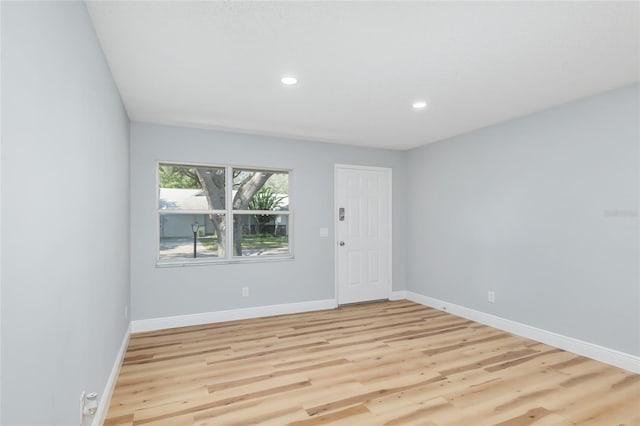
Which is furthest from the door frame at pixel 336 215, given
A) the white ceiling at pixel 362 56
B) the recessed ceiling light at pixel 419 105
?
the recessed ceiling light at pixel 419 105

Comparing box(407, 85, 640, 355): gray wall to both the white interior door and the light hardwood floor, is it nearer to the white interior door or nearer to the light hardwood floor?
the light hardwood floor

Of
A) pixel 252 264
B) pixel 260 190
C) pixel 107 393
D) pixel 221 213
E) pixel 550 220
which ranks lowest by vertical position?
pixel 107 393

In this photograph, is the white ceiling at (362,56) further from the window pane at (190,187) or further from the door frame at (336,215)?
the door frame at (336,215)

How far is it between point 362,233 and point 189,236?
8.38 ft

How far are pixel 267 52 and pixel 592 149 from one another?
310 centimetres

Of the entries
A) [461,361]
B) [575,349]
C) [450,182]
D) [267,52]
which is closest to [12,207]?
[267,52]

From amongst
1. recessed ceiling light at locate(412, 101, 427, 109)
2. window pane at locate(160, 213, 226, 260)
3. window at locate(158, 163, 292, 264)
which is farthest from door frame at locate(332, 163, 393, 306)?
recessed ceiling light at locate(412, 101, 427, 109)

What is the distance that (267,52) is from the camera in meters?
2.38

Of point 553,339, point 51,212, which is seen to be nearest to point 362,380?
point 553,339

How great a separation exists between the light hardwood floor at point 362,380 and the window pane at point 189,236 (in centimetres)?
94

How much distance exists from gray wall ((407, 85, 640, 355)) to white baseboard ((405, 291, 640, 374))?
0.06 m

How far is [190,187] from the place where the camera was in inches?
174

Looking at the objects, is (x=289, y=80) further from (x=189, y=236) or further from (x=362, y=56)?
(x=189, y=236)

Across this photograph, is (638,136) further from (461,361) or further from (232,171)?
(232,171)
